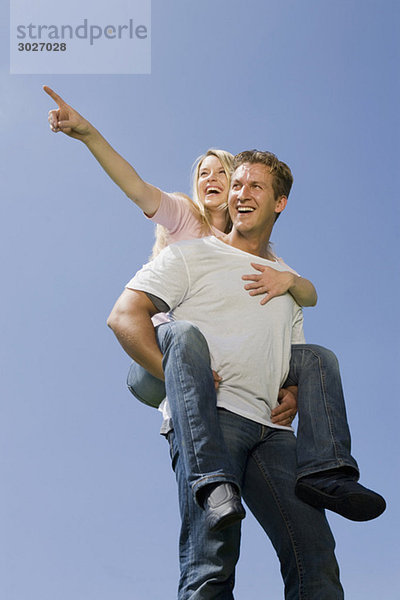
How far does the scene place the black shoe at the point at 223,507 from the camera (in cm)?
261

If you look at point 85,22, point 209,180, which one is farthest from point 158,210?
point 85,22

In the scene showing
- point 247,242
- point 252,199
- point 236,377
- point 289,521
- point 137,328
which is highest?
point 252,199

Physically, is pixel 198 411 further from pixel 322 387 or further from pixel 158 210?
pixel 158 210

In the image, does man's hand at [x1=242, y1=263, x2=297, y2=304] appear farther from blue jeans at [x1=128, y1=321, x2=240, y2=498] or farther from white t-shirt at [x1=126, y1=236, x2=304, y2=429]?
blue jeans at [x1=128, y1=321, x2=240, y2=498]

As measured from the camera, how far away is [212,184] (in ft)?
16.0

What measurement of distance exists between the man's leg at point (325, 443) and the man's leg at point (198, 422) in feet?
1.55

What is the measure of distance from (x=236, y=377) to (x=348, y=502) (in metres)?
0.70

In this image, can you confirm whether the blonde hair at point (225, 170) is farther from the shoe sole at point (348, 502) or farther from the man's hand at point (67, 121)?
the shoe sole at point (348, 502)

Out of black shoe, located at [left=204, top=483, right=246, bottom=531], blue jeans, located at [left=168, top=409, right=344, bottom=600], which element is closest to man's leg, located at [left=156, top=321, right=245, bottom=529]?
black shoe, located at [left=204, top=483, right=246, bottom=531]

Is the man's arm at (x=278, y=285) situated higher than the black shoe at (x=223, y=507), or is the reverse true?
the man's arm at (x=278, y=285)

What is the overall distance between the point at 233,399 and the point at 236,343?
9.6 inches

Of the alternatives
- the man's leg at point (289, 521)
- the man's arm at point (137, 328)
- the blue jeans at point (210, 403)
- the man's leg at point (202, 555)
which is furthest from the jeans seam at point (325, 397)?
the man's arm at point (137, 328)

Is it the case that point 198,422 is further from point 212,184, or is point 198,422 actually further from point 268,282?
point 212,184

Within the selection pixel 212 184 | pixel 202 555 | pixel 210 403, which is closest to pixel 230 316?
pixel 210 403
